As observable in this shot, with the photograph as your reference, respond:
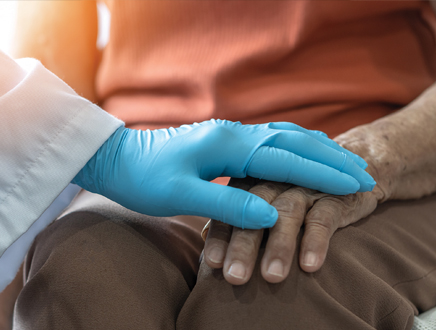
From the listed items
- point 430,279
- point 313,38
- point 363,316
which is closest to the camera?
point 363,316

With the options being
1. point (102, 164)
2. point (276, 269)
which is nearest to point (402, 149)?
point (276, 269)

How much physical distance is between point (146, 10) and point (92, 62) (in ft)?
0.79

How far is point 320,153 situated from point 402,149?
0.22m

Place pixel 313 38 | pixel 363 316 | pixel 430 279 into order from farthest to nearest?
1. pixel 313 38
2. pixel 430 279
3. pixel 363 316

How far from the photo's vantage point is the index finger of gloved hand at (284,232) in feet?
1.44

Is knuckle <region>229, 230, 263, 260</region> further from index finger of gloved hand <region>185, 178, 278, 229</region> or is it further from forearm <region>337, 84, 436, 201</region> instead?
forearm <region>337, 84, 436, 201</region>

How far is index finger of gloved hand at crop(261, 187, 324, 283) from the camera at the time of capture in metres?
0.44

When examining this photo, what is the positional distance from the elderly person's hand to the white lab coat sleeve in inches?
9.4

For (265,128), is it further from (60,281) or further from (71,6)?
(71,6)

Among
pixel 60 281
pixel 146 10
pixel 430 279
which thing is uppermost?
pixel 146 10

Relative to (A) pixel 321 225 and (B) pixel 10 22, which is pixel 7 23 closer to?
(B) pixel 10 22

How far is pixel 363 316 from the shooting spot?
1.50 feet

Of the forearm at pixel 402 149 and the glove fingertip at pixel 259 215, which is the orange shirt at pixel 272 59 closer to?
the forearm at pixel 402 149

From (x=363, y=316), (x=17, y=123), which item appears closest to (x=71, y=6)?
(x=17, y=123)
